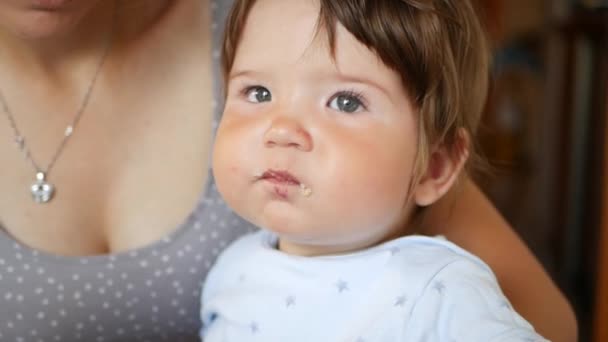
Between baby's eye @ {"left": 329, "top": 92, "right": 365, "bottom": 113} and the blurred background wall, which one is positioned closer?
baby's eye @ {"left": 329, "top": 92, "right": 365, "bottom": 113}

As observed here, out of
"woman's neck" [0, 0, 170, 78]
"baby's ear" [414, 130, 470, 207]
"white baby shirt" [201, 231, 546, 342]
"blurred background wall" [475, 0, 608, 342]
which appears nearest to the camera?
"white baby shirt" [201, 231, 546, 342]

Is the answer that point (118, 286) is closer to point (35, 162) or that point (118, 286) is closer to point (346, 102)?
point (35, 162)

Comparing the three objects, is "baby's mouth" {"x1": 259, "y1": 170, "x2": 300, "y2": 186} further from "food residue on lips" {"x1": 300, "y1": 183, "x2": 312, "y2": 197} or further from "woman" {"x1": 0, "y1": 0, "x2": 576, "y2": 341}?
"woman" {"x1": 0, "y1": 0, "x2": 576, "y2": 341}

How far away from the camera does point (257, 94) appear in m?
0.93

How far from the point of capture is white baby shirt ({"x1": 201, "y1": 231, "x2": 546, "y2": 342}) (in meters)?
0.82

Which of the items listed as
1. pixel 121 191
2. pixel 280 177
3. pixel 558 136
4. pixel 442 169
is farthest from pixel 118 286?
pixel 558 136

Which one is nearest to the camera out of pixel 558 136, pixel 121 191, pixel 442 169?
pixel 442 169

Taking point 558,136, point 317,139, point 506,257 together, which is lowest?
point 558,136

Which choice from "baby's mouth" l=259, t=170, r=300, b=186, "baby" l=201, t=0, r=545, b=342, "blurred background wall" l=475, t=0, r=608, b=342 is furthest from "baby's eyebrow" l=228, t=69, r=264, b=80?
"blurred background wall" l=475, t=0, r=608, b=342

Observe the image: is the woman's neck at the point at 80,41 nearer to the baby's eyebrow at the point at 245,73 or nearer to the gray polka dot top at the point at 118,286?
the gray polka dot top at the point at 118,286

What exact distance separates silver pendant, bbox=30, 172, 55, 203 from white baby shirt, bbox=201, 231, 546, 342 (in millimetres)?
240

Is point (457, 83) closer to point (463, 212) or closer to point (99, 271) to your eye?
point (463, 212)

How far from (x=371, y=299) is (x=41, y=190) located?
1.42 ft

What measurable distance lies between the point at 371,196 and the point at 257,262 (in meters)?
0.19
